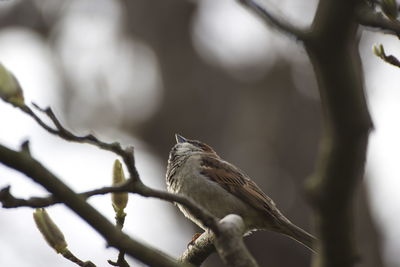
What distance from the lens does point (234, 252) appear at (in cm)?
189

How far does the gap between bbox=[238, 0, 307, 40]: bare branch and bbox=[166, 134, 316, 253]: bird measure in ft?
9.41

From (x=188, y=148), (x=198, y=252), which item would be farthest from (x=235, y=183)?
(x=198, y=252)

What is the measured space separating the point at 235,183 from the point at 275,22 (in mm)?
3322

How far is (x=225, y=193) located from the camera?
4742 mm

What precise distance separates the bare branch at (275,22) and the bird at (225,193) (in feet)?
9.41

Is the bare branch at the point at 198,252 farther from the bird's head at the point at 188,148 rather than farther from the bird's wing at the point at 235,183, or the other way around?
the bird's head at the point at 188,148

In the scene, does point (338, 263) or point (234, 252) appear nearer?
point (338, 263)

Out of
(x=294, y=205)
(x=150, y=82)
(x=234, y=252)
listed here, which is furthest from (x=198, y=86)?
(x=234, y=252)

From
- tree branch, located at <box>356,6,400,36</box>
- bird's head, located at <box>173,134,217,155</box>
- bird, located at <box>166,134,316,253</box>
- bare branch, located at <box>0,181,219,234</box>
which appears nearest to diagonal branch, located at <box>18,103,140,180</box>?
bare branch, located at <box>0,181,219,234</box>

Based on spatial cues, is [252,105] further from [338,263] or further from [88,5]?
[338,263]

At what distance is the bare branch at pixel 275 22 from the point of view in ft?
4.80

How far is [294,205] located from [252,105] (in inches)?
73.0

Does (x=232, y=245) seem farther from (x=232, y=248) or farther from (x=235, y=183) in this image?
(x=235, y=183)

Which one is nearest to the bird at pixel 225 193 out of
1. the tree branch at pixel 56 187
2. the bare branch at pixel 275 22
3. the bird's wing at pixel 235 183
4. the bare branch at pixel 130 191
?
the bird's wing at pixel 235 183
